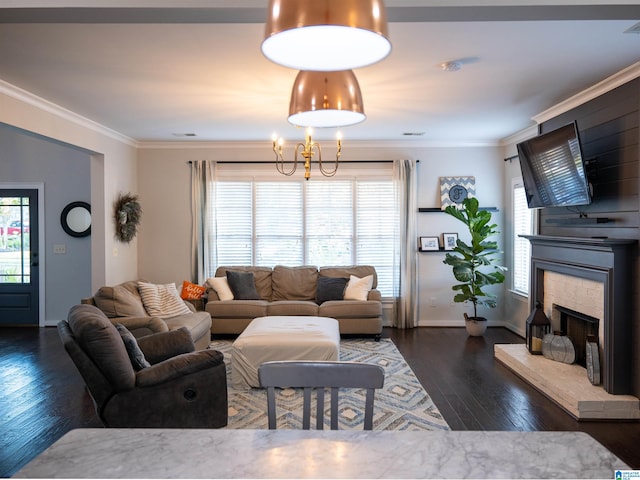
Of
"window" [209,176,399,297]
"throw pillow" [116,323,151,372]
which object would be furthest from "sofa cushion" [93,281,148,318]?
"window" [209,176,399,297]

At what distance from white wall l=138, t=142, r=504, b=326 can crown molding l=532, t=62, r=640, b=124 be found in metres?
1.70

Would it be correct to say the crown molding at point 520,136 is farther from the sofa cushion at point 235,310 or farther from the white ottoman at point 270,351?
the sofa cushion at point 235,310

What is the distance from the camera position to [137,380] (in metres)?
3.16

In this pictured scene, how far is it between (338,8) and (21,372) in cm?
530

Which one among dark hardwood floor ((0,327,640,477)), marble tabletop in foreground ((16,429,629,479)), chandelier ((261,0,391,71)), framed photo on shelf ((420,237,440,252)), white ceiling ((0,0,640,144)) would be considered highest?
white ceiling ((0,0,640,144))

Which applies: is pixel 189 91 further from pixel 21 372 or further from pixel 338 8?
pixel 338 8

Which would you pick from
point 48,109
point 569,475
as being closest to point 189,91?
point 48,109

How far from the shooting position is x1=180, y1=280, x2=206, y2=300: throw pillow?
21.0ft

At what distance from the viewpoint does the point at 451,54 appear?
11.6 feet

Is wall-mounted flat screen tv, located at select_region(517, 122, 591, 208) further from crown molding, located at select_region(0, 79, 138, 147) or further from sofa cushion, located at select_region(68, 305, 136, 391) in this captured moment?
crown molding, located at select_region(0, 79, 138, 147)

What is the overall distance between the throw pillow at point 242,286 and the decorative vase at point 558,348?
3.60m

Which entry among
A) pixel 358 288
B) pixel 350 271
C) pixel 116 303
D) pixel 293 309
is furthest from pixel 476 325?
pixel 116 303

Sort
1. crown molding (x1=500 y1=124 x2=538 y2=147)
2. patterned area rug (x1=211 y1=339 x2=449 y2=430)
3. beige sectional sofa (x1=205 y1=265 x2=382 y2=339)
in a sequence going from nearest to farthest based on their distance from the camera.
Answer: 1. patterned area rug (x1=211 y1=339 x2=449 y2=430)
2. crown molding (x1=500 y1=124 x2=538 y2=147)
3. beige sectional sofa (x1=205 y1=265 x2=382 y2=339)

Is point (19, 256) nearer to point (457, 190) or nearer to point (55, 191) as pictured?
point (55, 191)
